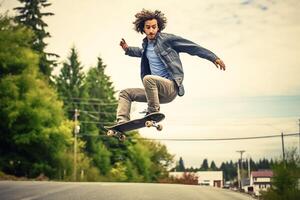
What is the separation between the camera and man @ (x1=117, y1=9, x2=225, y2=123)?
586cm

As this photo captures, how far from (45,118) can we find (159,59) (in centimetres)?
2305

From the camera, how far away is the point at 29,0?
29.5m

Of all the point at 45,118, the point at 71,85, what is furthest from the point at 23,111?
the point at 71,85

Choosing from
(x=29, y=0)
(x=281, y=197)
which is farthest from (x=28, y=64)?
(x=281, y=197)

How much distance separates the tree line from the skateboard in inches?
637

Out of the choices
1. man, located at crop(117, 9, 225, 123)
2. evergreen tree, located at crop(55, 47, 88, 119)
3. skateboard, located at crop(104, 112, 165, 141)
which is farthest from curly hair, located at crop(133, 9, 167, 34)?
evergreen tree, located at crop(55, 47, 88, 119)

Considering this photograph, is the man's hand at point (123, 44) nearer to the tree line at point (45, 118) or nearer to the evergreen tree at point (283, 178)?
the evergreen tree at point (283, 178)

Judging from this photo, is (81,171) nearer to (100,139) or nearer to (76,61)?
(100,139)

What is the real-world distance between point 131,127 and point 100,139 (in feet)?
104

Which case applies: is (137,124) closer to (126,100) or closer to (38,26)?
(126,100)

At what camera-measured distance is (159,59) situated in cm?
600

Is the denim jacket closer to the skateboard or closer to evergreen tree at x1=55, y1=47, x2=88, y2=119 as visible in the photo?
the skateboard

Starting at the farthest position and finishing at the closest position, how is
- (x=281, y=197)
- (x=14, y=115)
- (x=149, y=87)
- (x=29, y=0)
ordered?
(x=29, y=0)
(x=14, y=115)
(x=281, y=197)
(x=149, y=87)

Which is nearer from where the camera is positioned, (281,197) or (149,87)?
(149,87)
